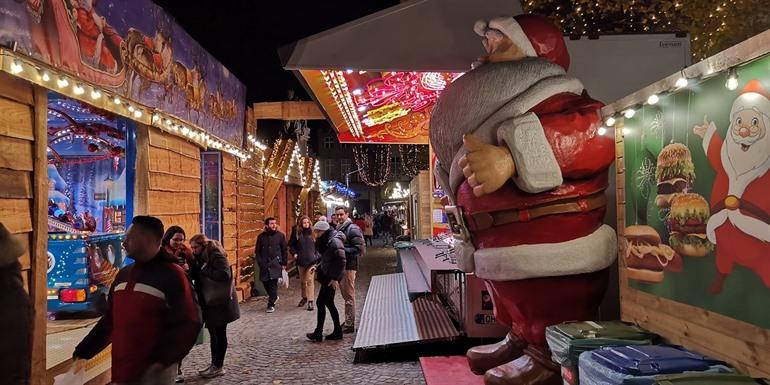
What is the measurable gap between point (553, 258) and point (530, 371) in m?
0.70

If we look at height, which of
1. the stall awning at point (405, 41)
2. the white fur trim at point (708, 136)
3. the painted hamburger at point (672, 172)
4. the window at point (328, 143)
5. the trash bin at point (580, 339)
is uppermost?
the window at point (328, 143)

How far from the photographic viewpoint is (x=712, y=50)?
608cm

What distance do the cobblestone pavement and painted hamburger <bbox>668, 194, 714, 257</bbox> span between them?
142 inches

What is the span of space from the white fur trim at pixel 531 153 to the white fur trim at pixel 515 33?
1.77 ft

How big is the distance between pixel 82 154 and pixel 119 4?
469cm

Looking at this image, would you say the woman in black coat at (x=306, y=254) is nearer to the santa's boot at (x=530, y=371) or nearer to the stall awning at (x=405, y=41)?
the stall awning at (x=405, y=41)

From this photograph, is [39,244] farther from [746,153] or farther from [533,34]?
[746,153]

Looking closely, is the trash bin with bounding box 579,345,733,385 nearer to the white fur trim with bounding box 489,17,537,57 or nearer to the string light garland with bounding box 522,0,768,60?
the white fur trim with bounding box 489,17,537,57

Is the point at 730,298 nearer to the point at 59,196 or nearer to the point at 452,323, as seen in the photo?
the point at 452,323

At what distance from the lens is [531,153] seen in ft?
9.25

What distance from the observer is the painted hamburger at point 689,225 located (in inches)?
96.0

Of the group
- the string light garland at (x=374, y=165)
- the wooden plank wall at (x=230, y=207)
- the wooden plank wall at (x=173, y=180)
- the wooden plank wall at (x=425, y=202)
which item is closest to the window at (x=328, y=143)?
the string light garland at (x=374, y=165)

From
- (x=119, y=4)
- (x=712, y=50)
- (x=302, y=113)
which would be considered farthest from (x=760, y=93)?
(x=302, y=113)

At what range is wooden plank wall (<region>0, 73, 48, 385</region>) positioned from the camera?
4.17m
